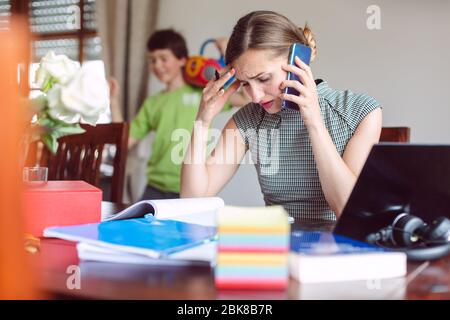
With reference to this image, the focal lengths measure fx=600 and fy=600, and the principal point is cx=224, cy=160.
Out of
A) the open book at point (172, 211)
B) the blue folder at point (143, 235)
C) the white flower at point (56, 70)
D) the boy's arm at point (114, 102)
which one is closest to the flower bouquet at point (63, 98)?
the white flower at point (56, 70)

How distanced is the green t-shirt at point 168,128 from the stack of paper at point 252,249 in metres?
2.35

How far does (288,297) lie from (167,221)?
41 cm

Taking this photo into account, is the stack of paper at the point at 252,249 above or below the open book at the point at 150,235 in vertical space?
above

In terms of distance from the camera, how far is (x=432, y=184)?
83 centimetres

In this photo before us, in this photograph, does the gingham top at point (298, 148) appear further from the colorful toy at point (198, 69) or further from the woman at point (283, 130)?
the colorful toy at point (198, 69)

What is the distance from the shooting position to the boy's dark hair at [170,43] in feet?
10.6

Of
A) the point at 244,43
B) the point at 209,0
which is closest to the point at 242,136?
the point at 244,43

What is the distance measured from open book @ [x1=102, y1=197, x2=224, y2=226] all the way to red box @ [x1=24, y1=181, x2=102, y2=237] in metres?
0.05

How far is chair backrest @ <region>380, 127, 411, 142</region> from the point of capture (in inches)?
66.9

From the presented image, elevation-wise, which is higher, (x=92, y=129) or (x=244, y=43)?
(x=244, y=43)

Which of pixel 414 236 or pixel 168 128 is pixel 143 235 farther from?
pixel 168 128

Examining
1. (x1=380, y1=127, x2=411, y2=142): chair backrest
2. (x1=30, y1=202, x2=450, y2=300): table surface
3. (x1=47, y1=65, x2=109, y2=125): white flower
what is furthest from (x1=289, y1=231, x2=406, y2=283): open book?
(x1=380, y1=127, x2=411, y2=142): chair backrest
